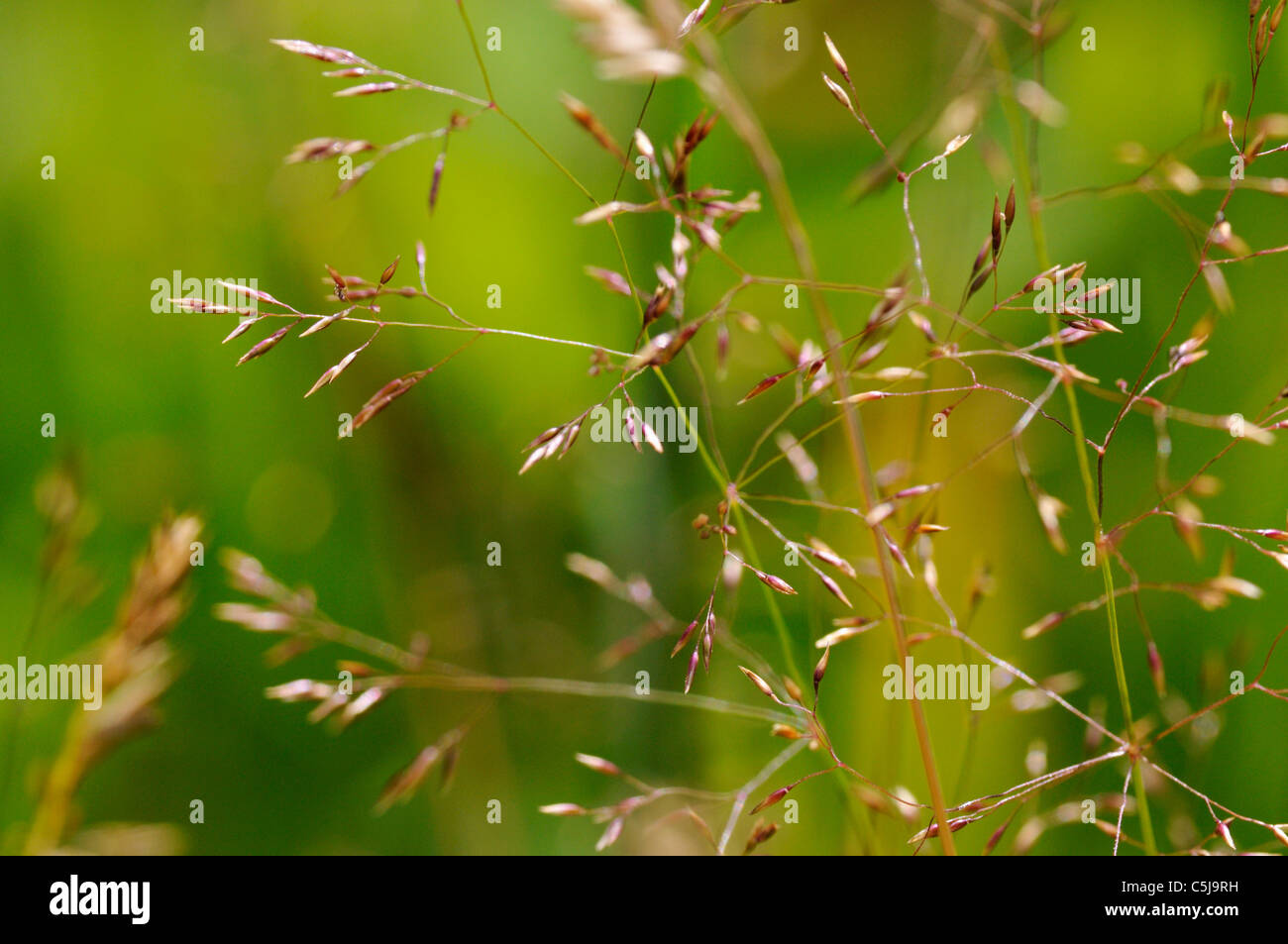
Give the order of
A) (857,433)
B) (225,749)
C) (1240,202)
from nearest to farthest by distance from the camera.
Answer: (857,433)
(1240,202)
(225,749)

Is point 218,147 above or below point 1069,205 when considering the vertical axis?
above


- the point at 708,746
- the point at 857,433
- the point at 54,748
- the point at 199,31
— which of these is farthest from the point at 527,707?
the point at 199,31

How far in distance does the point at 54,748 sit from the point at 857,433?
1319mm

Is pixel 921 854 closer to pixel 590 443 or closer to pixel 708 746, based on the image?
pixel 708 746

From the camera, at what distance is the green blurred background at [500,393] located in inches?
46.3

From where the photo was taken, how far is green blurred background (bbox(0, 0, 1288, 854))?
1177mm

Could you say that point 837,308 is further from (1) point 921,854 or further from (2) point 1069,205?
(1) point 921,854

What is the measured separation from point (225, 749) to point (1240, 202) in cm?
178

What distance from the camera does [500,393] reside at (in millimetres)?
1419

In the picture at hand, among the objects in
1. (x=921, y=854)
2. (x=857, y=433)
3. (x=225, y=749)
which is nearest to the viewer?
(x=857, y=433)

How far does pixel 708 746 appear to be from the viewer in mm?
1240

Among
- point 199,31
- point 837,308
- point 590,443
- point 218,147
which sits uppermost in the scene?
point 199,31

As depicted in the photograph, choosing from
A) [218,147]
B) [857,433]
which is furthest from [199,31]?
[857,433]

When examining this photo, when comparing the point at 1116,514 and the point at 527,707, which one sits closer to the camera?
the point at 1116,514
